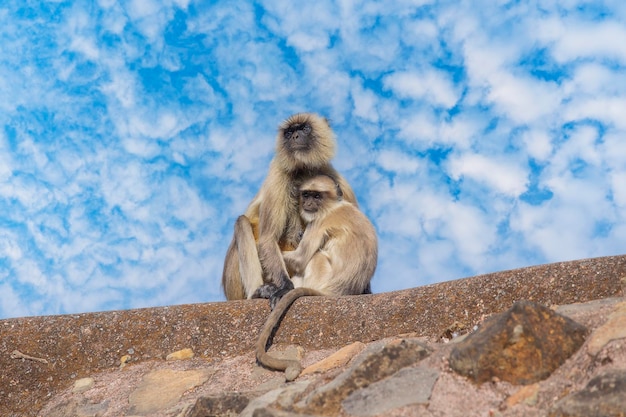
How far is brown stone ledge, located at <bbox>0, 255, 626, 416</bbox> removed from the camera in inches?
194

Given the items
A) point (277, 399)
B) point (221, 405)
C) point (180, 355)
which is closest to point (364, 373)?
point (277, 399)

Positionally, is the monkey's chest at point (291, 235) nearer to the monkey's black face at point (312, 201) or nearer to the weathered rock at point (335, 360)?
the monkey's black face at point (312, 201)

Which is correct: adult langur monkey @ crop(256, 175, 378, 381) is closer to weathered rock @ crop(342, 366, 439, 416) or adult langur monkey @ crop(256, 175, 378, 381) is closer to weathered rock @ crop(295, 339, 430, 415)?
weathered rock @ crop(295, 339, 430, 415)

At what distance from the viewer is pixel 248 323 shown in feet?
18.4

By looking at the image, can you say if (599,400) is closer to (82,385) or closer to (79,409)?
(79,409)

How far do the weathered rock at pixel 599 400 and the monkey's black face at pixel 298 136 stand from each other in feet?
16.2

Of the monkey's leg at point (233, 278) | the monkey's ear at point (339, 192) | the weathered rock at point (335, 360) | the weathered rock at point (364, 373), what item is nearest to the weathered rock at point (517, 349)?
the weathered rock at point (364, 373)

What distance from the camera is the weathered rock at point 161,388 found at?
4824 millimetres

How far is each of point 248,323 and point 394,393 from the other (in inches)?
98.6

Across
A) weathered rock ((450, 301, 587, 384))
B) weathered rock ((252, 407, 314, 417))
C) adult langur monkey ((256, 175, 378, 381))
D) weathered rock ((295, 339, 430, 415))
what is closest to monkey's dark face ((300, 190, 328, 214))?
adult langur monkey ((256, 175, 378, 381))

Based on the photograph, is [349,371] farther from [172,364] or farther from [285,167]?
[285,167]

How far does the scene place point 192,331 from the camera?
5621 millimetres

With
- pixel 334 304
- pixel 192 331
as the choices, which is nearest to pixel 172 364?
pixel 192 331

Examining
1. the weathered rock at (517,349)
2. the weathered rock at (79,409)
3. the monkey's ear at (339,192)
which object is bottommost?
the weathered rock at (517,349)
